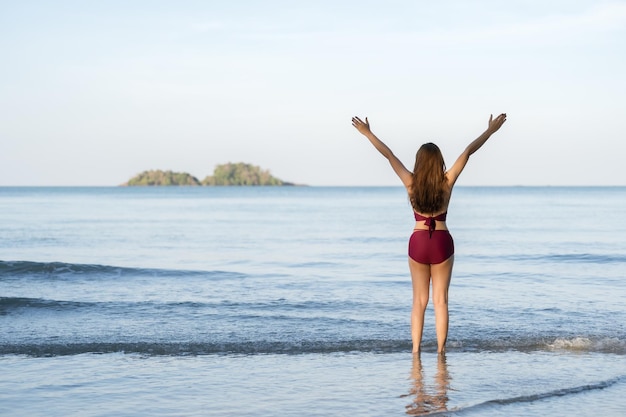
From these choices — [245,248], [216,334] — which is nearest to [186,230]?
[245,248]

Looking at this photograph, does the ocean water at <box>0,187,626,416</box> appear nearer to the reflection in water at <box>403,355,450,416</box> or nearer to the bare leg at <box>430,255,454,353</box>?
the reflection in water at <box>403,355,450,416</box>

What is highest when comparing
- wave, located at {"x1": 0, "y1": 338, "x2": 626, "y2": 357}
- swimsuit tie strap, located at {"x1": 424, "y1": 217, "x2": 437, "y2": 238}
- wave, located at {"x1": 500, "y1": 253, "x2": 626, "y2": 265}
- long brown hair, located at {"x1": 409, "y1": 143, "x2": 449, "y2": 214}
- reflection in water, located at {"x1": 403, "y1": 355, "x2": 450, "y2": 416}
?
long brown hair, located at {"x1": 409, "y1": 143, "x2": 449, "y2": 214}

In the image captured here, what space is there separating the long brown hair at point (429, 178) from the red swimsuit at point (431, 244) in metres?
0.16

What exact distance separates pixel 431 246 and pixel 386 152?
0.94m

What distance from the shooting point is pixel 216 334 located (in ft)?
33.4

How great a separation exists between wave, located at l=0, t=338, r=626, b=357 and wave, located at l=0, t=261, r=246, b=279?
Result: 302 inches

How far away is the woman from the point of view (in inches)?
279

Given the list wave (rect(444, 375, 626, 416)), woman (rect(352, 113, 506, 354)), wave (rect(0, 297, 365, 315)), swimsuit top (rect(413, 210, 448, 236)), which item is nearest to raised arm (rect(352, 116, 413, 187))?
woman (rect(352, 113, 506, 354))

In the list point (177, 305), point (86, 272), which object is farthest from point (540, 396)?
point (86, 272)

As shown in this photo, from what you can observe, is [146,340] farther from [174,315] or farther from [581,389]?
[581,389]

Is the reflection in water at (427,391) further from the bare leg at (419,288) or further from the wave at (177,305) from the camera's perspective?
the wave at (177,305)

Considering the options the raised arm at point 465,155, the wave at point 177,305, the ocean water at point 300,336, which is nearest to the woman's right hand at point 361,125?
the raised arm at point 465,155

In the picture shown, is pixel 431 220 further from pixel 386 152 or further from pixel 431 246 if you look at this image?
pixel 386 152

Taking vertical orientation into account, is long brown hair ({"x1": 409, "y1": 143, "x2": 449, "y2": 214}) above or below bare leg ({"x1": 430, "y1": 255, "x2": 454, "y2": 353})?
above
